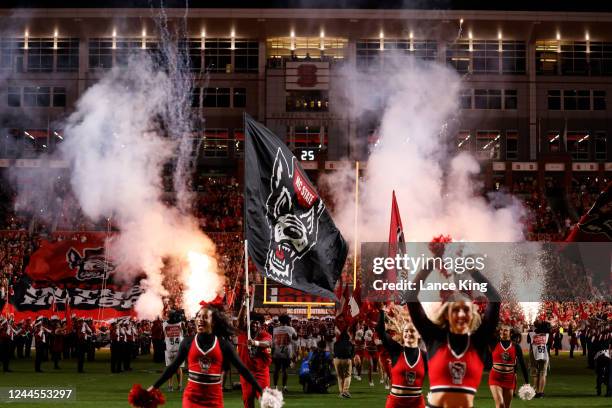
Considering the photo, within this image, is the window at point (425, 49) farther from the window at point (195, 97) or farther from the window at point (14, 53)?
the window at point (14, 53)

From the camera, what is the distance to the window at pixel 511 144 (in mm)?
67312

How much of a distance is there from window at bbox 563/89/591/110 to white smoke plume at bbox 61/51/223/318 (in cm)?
2870

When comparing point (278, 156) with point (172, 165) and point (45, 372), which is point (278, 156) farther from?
point (172, 165)

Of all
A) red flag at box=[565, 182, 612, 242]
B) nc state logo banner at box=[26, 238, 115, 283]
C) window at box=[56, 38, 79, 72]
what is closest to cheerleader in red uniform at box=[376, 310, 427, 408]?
red flag at box=[565, 182, 612, 242]

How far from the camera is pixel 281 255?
12844 millimetres

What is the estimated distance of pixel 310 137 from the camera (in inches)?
2584

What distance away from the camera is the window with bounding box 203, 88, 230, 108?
6694 cm

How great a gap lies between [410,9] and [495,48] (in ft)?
24.7

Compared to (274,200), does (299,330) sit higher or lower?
lower

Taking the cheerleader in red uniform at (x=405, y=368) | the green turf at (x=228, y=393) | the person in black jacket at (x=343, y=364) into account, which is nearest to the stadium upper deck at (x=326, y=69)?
the green turf at (x=228, y=393)

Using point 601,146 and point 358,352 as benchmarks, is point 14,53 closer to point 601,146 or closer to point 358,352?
point 601,146

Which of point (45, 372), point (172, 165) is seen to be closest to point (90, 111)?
point (172, 165)

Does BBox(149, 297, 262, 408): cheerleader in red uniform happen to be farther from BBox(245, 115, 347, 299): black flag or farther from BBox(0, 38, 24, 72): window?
BBox(0, 38, 24, 72): window

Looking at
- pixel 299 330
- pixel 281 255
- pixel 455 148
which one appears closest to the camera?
pixel 281 255
